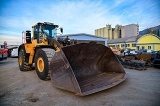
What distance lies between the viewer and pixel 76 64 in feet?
14.8

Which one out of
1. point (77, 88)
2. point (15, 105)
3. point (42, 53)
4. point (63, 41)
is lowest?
point (15, 105)

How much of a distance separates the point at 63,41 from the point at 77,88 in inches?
129

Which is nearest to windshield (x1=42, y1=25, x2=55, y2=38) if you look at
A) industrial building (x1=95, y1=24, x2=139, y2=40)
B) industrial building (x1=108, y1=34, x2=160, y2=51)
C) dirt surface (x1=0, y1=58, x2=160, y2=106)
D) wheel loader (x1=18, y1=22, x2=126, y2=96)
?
wheel loader (x1=18, y1=22, x2=126, y2=96)

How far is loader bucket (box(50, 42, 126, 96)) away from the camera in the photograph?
331cm

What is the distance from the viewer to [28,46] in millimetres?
6598

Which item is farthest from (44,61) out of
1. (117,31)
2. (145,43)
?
(117,31)

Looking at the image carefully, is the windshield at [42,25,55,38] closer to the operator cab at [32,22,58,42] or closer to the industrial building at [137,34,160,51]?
the operator cab at [32,22,58,42]

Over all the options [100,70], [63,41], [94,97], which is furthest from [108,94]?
[63,41]

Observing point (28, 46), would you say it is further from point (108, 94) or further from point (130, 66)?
point (130, 66)

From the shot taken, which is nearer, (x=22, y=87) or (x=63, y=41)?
(x=22, y=87)

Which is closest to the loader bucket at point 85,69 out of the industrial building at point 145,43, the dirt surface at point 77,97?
the dirt surface at point 77,97

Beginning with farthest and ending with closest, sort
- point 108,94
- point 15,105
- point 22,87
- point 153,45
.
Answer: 1. point 153,45
2. point 22,87
3. point 108,94
4. point 15,105

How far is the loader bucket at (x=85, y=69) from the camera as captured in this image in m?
3.31

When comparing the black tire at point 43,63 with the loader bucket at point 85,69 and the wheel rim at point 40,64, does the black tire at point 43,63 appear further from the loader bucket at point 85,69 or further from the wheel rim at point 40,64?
the loader bucket at point 85,69
